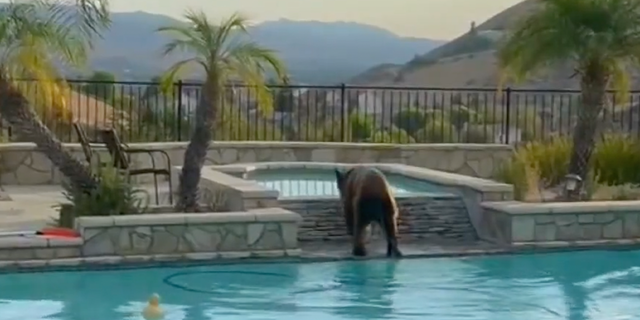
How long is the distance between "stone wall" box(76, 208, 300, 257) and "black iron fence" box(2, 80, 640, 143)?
19.7 ft

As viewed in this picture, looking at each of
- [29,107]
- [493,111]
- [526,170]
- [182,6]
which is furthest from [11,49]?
[493,111]

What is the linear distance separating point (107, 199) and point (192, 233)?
0.92 m

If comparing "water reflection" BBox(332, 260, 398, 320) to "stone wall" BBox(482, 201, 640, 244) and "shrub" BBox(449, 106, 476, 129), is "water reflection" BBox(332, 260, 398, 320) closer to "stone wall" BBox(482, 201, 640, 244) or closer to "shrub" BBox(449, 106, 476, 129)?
"stone wall" BBox(482, 201, 640, 244)

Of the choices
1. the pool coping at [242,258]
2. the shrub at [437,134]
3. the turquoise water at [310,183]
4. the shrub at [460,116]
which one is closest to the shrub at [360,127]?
the shrub at [437,134]

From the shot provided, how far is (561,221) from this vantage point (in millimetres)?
11609

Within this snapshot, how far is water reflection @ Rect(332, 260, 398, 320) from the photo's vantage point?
338 inches

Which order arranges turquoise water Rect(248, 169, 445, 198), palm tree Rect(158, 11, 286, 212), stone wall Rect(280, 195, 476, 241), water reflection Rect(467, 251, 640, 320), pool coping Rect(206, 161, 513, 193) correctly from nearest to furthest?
water reflection Rect(467, 251, 640, 320) → palm tree Rect(158, 11, 286, 212) → stone wall Rect(280, 195, 476, 241) → pool coping Rect(206, 161, 513, 193) → turquoise water Rect(248, 169, 445, 198)

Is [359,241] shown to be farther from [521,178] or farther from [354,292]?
[521,178]

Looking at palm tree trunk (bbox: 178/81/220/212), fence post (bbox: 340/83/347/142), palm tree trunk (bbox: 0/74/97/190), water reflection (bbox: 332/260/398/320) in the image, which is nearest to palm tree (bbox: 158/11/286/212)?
palm tree trunk (bbox: 178/81/220/212)

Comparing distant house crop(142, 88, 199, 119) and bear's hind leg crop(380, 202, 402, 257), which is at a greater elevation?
distant house crop(142, 88, 199, 119)

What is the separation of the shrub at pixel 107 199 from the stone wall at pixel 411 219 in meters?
1.62

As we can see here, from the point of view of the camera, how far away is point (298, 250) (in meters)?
10.8

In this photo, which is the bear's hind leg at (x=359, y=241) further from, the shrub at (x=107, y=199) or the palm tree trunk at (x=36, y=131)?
the palm tree trunk at (x=36, y=131)

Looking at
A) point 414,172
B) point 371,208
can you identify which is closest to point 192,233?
point 371,208
